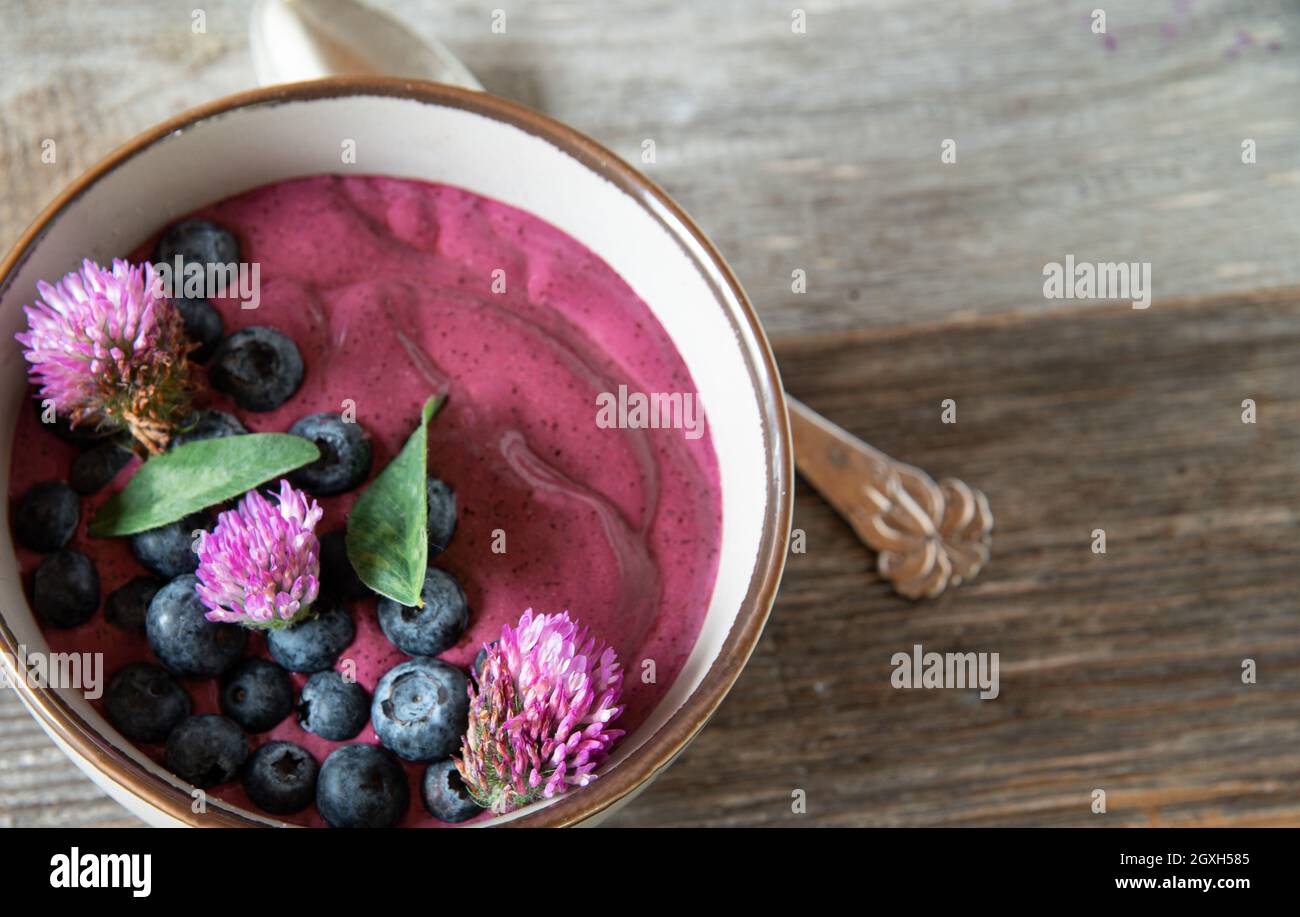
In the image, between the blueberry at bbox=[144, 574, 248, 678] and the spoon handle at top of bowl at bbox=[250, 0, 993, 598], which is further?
the spoon handle at top of bowl at bbox=[250, 0, 993, 598]

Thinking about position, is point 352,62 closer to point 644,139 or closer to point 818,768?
point 644,139

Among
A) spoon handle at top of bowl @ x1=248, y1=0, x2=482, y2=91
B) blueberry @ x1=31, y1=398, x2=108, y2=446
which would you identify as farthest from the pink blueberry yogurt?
spoon handle at top of bowl @ x1=248, y1=0, x2=482, y2=91

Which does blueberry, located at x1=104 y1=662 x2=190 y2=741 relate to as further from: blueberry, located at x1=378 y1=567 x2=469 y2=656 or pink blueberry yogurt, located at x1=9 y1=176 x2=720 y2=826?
blueberry, located at x1=378 y1=567 x2=469 y2=656

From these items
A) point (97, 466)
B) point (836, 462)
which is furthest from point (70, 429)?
point (836, 462)

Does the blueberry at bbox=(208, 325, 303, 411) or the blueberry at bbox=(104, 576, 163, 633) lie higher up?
the blueberry at bbox=(208, 325, 303, 411)

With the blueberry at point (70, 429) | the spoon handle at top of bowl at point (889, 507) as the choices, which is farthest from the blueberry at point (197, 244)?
the spoon handle at top of bowl at point (889, 507)
